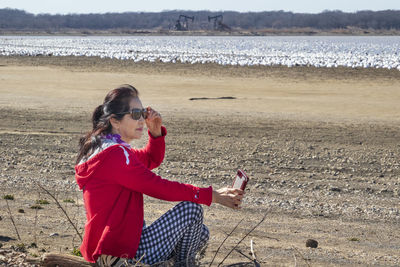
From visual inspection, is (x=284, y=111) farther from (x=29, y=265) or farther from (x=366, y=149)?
(x=29, y=265)

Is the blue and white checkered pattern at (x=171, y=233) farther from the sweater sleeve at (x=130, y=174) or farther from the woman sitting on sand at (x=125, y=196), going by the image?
the sweater sleeve at (x=130, y=174)

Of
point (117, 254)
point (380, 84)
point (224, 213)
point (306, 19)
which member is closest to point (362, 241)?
point (224, 213)

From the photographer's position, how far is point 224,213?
22.9 ft

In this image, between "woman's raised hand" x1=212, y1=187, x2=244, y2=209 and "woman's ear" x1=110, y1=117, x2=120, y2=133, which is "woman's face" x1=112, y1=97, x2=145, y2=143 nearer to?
"woman's ear" x1=110, y1=117, x2=120, y2=133

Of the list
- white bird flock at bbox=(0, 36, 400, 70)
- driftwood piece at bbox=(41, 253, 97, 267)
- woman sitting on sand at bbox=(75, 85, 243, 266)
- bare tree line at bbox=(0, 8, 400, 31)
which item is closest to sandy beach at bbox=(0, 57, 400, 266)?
driftwood piece at bbox=(41, 253, 97, 267)

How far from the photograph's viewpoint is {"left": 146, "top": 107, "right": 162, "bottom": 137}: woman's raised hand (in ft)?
14.3

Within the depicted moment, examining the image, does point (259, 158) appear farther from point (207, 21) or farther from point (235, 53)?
point (207, 21)

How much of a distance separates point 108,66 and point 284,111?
52.1ft

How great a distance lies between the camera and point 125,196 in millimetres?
3861

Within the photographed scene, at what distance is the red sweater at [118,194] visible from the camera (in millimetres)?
3783

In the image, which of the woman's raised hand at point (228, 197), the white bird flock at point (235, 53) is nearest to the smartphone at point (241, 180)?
the woman's raised hand at point (228, 197)

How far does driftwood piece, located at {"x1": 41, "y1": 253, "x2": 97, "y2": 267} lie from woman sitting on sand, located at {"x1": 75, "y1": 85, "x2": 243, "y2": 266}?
18cm

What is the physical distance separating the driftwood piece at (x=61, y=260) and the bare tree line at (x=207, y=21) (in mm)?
139601

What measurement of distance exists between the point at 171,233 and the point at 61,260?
73cm
